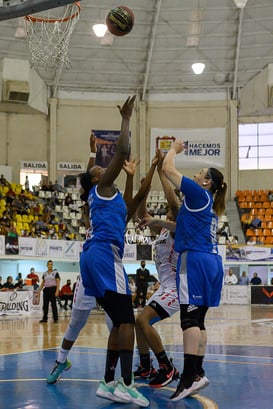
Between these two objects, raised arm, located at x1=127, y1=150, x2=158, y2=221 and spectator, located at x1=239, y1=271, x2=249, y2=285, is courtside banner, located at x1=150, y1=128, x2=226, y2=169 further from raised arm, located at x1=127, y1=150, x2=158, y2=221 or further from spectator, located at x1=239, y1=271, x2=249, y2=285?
raised arm, located at x1=127, y1=150, x2=158, y2=221

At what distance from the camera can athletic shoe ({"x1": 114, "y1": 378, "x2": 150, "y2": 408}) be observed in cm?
545

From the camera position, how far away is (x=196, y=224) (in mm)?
5973

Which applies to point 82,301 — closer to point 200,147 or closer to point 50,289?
point 50,289

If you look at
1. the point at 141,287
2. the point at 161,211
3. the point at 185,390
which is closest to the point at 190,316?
the point at 185,390

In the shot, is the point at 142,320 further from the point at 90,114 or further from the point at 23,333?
the point at 90,114

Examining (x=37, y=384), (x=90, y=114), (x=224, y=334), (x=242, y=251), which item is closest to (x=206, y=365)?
(x=37, y=384)

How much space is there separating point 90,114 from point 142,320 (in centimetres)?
2806

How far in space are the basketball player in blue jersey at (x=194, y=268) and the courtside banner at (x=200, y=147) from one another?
1095 inches

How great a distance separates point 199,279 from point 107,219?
1.00m

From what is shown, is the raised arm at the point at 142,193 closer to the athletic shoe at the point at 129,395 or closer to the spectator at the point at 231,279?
the athletic shoe at the point at 129,395

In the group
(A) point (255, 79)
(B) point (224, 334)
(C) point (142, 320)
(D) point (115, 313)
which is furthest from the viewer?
(A) point (255, 79)

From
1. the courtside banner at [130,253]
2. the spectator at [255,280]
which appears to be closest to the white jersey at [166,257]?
the courtside banner at [130,253]

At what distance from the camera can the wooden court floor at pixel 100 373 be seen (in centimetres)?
561

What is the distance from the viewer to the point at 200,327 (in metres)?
6.14
